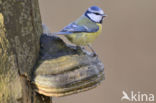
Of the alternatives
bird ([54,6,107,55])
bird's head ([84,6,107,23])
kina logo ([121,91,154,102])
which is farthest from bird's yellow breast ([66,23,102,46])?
kina logo ([121,91,154,102])

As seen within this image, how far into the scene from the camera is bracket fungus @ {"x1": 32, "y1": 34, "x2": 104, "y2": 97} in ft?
6.16

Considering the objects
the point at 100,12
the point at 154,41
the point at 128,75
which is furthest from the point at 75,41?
the point at 154,41

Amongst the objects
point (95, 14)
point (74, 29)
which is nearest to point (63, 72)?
point (74, 29)

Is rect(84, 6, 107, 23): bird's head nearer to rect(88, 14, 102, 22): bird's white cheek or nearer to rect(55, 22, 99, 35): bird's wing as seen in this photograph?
rect(88, 14, 102, 22): bird's white cheek

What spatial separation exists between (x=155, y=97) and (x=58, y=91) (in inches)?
109

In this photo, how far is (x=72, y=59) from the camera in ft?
6.45

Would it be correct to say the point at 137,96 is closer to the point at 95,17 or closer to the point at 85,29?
the point at 95,17

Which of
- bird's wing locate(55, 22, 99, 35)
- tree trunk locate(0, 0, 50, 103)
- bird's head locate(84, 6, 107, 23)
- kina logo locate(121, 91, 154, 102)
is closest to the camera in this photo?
tree trunk locate(0, 0, 50, 103)

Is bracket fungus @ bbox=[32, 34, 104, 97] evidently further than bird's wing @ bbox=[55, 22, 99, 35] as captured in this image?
No

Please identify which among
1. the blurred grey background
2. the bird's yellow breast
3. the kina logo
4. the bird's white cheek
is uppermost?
the bird's white cheek

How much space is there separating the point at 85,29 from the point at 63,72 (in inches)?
23.5

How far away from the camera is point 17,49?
1.86 metres

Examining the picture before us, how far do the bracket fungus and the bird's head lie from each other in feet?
1.90

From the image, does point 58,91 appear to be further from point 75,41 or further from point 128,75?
point 128,75
